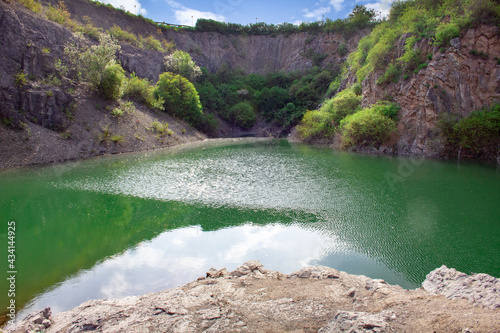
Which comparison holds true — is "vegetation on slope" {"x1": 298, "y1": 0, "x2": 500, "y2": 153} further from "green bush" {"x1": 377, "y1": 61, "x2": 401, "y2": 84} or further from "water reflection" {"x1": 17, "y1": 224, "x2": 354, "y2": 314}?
"water reflection" {"x1": 17, "y1": 224, "x2": 354, "y2": 314}

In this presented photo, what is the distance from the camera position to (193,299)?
541cm

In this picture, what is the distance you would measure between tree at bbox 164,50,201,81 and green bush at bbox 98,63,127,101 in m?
16.9

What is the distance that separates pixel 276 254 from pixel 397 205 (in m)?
6.44

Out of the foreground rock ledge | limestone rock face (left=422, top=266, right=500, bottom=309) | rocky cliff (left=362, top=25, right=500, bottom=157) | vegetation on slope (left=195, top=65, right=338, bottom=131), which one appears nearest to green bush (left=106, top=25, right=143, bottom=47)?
vegetation on slope (left=195, top=65, right=338, bottom=131)

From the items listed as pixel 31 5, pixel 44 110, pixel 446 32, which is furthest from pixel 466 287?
pixel 31 5

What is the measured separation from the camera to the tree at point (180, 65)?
49125 mm

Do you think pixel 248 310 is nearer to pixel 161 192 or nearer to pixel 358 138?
pixel 161 192

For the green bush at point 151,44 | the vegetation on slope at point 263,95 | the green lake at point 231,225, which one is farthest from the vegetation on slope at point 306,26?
the green lake at point 231,225

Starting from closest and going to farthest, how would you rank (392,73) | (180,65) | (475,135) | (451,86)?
(475,135), (451,86), (392,73), (180,65)

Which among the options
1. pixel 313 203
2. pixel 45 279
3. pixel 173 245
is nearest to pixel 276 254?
pixel 173 245

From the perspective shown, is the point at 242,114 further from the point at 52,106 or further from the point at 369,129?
the point at 52,106

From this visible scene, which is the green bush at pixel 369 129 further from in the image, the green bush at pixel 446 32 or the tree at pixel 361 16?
the tree at pixel 361 16

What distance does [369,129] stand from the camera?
27.7 meters

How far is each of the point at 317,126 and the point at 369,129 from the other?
31.4 ft
